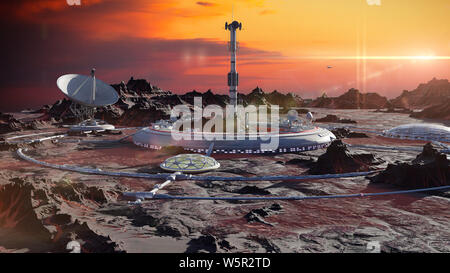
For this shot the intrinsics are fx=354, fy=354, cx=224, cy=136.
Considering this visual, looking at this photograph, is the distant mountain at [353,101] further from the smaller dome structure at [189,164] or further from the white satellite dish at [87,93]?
the smaller dome structure at [189,164]

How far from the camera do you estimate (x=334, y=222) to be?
55.1 feet

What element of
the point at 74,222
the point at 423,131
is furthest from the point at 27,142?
the point at 423,131

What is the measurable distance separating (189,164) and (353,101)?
148 meters

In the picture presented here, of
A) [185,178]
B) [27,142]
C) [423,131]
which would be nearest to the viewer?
[185,178]

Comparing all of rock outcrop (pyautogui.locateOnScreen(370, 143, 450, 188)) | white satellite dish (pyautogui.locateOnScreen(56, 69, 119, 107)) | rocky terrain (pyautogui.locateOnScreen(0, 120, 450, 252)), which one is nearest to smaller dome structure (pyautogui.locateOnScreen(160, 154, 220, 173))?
rocky terrain (pyautogui.locateOnScreen(0, 120, 450, 252))

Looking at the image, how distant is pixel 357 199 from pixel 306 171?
8529mm

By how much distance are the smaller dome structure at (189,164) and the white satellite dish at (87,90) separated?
32.4 m

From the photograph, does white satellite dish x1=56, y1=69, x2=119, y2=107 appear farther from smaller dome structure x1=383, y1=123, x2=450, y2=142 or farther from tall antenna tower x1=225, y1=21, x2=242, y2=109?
smaller dome structure x1=383, y1=123, x2=450, y2=142

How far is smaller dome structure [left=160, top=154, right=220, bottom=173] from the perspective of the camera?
27859 millimetres

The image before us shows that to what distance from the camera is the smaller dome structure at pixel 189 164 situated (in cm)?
2786

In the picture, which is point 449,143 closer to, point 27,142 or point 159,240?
point 159,240

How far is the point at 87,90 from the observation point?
58.7 metres

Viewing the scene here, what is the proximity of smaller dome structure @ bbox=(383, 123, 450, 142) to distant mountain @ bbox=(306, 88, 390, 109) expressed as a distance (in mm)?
106019

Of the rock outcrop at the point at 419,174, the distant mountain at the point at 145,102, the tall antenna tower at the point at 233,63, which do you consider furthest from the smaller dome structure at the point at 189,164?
the distant mountain at the point at 145,102
